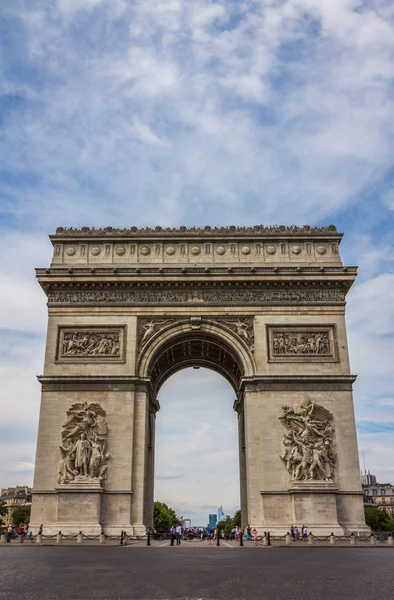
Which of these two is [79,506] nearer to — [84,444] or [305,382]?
[84,444]

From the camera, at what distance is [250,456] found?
27.9 metres

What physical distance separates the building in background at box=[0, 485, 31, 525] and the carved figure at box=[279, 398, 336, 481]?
285 ft

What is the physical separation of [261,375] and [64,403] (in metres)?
9.40

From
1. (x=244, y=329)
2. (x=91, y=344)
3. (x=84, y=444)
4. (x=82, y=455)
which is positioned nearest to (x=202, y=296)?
(x=244, y=329)

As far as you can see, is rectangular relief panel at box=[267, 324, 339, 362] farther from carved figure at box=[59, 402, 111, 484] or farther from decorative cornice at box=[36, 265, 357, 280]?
carved figure at box=[59, 402, 111, 484]

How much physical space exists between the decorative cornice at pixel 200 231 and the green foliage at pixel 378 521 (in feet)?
160

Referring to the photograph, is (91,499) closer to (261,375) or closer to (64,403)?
(64,403)

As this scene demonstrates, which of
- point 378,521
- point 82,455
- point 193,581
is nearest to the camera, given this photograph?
point 193,581

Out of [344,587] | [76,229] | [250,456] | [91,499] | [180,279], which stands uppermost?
[76,229]

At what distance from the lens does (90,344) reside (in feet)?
96.4

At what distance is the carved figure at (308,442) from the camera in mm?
26844

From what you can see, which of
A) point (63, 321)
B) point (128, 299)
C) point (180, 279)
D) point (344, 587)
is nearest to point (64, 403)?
point (63, 321)

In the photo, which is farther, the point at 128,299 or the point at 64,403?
the point at 128,299

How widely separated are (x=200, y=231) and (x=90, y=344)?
321 inches
